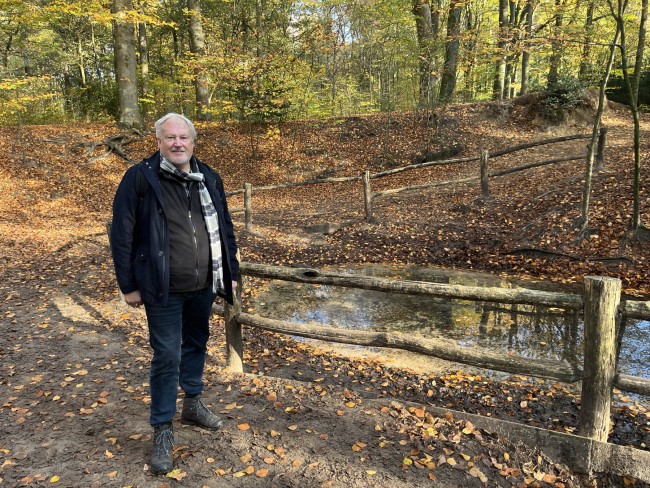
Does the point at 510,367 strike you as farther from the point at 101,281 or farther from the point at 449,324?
the point at 101,281

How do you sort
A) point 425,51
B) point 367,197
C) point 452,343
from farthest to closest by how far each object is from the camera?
point 425,51 < point 367,197 < point 452,343

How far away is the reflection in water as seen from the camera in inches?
224

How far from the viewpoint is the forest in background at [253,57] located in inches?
653

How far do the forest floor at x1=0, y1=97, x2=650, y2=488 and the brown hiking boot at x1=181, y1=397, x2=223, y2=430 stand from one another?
0.08 metres

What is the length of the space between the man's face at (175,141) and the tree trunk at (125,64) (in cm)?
1656

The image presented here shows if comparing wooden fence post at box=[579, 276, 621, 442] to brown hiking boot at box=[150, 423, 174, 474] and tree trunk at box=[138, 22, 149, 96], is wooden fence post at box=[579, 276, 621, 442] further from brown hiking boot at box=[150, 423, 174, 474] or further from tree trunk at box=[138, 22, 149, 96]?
tree trunk at box=[138, 22, 149, 96]

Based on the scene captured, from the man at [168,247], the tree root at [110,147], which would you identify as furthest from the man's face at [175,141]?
the tree root at [110,147]

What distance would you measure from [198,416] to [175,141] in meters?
2.11

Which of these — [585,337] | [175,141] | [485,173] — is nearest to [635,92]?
[485,173]

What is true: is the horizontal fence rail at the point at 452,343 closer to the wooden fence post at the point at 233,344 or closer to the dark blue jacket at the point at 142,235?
the wooden fence post at the point at 233,344

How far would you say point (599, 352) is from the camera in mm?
3254

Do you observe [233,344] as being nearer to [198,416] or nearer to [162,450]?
[198,416]

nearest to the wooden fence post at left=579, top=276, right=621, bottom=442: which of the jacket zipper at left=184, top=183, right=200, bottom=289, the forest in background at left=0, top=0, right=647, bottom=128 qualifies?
the jacket zipper at left=184, top=183, right=200, bottom=289

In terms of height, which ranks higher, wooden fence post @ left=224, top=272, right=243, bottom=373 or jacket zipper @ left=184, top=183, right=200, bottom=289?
jacket zipper @ left=184, top=183, right=200, bottom=289
